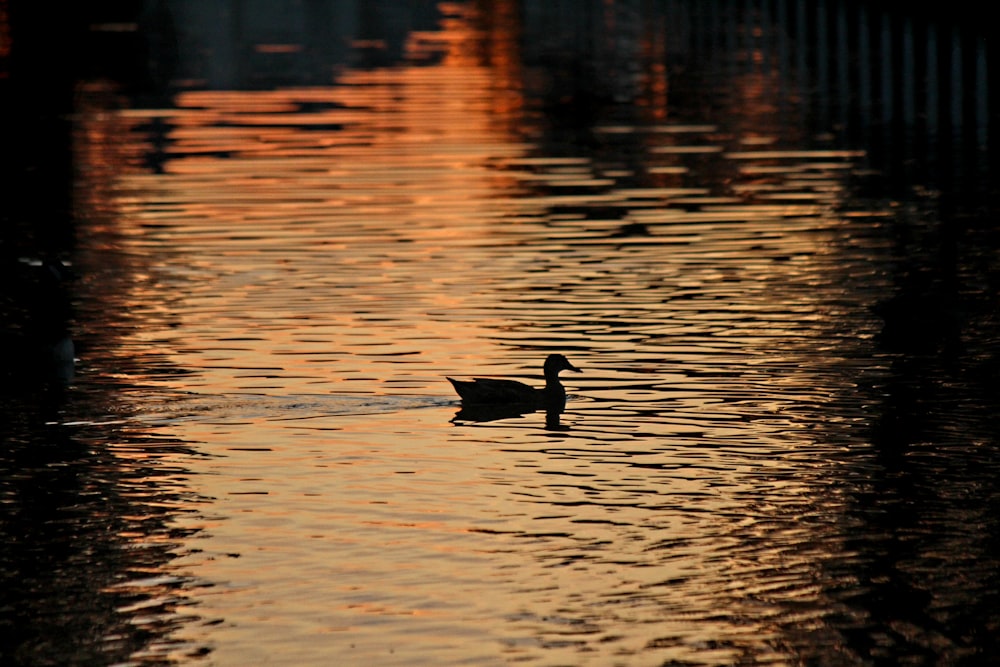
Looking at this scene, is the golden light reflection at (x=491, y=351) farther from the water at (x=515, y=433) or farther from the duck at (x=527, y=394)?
the duck at (x=527, y=394)

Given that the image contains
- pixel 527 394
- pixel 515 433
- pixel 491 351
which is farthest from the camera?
pixel 491 351

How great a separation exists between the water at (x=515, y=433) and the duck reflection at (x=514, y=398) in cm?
23

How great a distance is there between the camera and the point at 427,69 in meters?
72.8

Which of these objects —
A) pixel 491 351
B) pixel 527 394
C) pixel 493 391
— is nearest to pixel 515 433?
pixel 493 391

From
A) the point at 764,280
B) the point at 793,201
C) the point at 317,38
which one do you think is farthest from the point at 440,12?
the point at 764,280

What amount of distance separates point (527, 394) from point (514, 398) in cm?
15

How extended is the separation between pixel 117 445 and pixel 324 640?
20.8 ft

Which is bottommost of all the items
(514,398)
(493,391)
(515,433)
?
(515,433)

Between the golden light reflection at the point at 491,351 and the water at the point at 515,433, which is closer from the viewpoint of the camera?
the water at the point at 515,433

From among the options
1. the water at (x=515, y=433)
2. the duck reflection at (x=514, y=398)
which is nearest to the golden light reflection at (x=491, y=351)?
the water at (x=515, y=433)

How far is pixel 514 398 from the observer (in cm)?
2067

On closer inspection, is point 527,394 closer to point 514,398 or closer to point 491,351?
point 514,398

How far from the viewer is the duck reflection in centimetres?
2028

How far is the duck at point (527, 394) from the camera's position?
20328 millimetres
